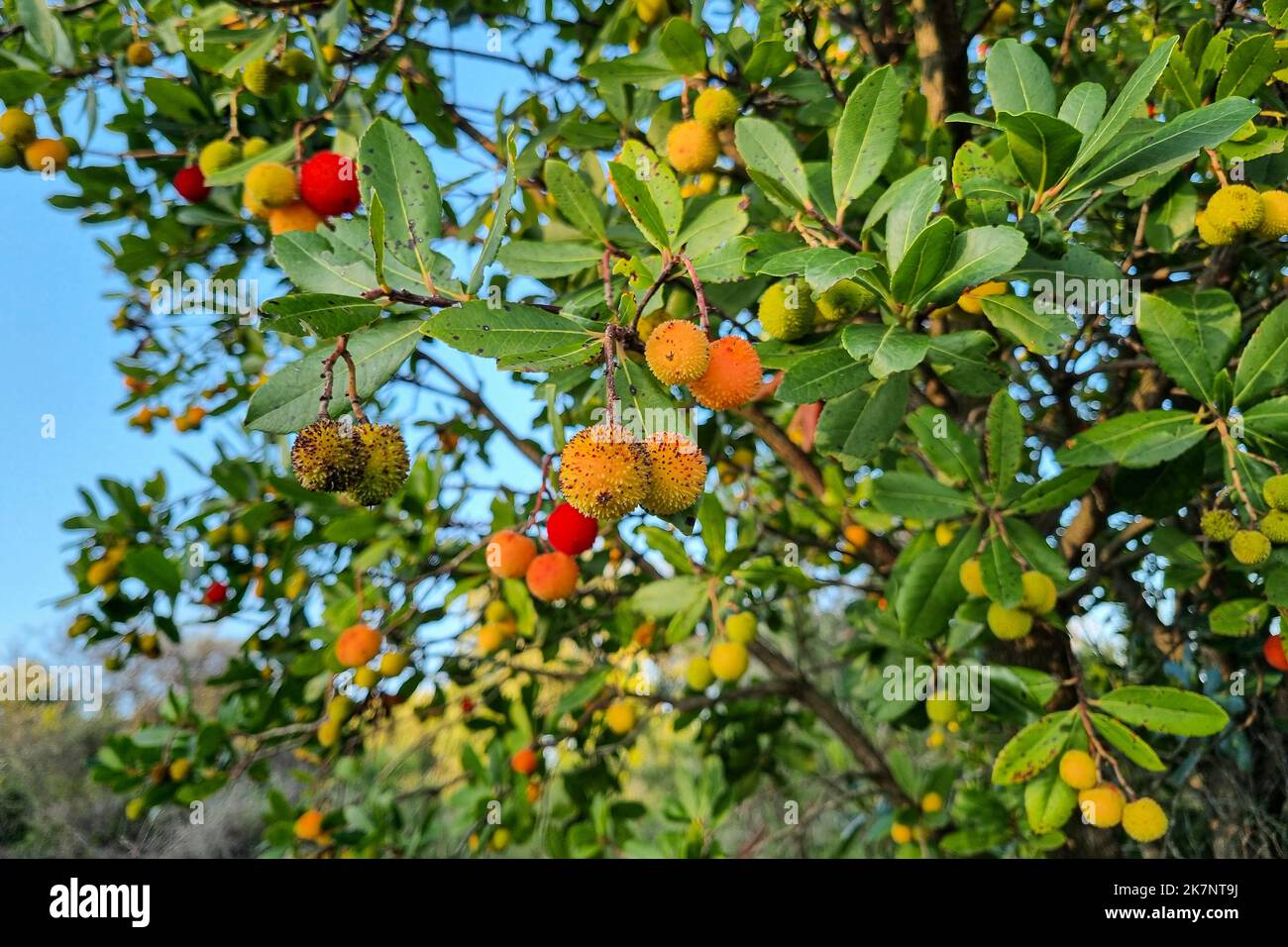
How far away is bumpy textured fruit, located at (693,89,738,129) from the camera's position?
146 centimetres

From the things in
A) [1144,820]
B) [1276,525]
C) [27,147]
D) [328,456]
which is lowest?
[1144,820]

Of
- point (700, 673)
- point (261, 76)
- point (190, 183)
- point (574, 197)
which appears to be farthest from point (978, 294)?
point (190, 183)

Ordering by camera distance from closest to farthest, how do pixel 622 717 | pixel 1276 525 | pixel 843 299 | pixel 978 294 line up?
1. pixel 843 299
2. pixel 1276 525
3. pixel 978 294
4. pixel 622 717

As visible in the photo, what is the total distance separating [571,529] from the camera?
→ 1254 millimetres

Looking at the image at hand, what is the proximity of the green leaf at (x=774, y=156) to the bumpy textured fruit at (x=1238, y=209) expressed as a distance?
2.07 ft

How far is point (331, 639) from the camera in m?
2.21

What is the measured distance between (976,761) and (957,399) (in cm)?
190

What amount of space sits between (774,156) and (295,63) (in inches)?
46.1

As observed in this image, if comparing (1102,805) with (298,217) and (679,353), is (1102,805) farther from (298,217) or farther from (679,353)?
(298,217)

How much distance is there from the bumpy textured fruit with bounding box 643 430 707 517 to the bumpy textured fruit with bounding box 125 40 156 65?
A: 5.40ft

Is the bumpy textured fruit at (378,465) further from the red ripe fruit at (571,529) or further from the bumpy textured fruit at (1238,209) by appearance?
the bumpy textured fruit at (1238,209)

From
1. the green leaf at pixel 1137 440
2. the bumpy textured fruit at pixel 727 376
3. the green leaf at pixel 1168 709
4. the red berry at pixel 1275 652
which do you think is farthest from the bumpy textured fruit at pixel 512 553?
the red berry at pixel 1275 652

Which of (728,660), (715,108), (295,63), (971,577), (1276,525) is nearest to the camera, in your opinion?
(1276,525)
